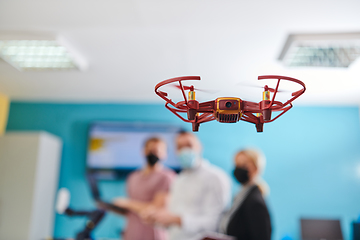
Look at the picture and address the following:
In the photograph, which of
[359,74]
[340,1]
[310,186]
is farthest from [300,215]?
[340,1]

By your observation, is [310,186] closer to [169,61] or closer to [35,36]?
[169,61]

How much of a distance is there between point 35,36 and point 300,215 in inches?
118

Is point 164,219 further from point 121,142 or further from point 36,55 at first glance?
point 36,55

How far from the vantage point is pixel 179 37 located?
7.30 feet

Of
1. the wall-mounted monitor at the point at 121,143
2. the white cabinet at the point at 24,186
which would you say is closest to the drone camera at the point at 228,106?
the wall-mounted monitor at the point at 121,143

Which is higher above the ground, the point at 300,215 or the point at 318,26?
the point at 318,26

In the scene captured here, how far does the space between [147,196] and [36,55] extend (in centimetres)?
150

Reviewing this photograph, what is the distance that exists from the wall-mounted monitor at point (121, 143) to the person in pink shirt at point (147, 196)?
36cm

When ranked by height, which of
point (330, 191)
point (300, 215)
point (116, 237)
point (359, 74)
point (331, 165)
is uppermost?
point (359, 74)

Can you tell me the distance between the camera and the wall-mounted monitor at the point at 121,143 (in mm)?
3525

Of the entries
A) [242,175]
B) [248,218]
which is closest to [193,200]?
[242,175]

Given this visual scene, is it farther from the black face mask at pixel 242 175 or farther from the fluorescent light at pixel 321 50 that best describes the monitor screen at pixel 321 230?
the fluorescent light at pixel 321 50

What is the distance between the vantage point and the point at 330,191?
3.44 metres

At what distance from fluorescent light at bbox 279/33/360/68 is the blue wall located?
123cm
